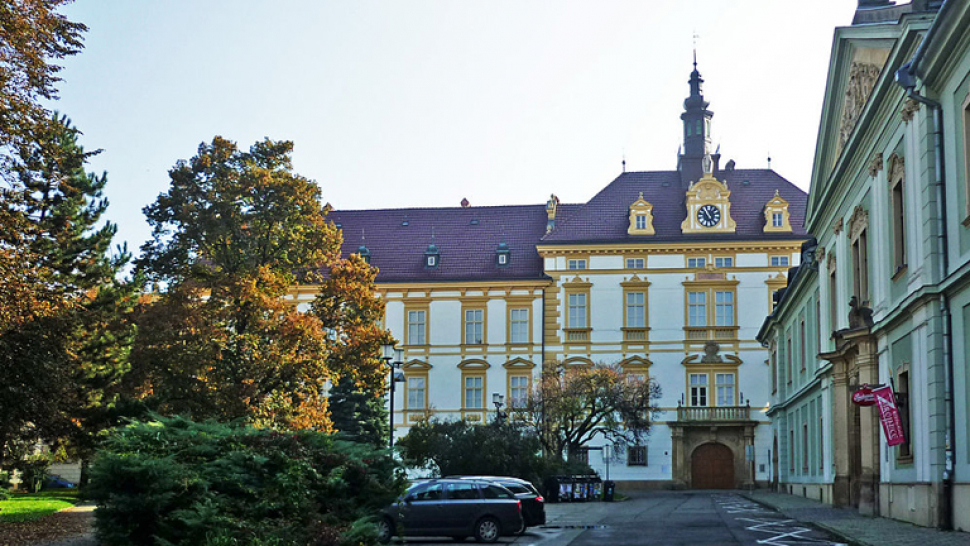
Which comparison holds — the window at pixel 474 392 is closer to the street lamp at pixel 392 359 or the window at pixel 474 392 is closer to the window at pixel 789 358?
the window at pixel 789 358

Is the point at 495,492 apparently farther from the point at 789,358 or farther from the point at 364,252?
the point at 364,252

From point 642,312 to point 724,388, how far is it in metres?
6.07

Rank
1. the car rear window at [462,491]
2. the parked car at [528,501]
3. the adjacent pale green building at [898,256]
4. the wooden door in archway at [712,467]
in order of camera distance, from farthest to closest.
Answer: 1. the wooden door in archway at [712,467]
2. the parked car at [528,501]
3. the car rear window at [462,491]
4. the adjacent pale green building at [898,256]

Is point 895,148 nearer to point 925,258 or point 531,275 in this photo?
point 925,258

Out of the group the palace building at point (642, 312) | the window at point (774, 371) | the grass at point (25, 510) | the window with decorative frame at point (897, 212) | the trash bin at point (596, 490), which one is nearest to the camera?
the window with decorative frame at point (897, 212)

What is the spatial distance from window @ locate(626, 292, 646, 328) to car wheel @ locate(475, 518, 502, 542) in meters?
41.2

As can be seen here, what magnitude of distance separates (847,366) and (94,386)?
25068 millimetres

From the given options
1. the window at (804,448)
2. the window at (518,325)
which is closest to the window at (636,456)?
the window at (518,325)

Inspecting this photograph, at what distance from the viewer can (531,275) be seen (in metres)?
66.6

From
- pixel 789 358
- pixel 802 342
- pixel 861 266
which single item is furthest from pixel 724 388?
pixel 861 266

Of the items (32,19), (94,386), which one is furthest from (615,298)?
(32,19)

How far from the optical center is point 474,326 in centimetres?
6669

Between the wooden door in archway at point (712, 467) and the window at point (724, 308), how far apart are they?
6775 millimetres

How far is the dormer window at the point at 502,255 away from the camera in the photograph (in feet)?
223
